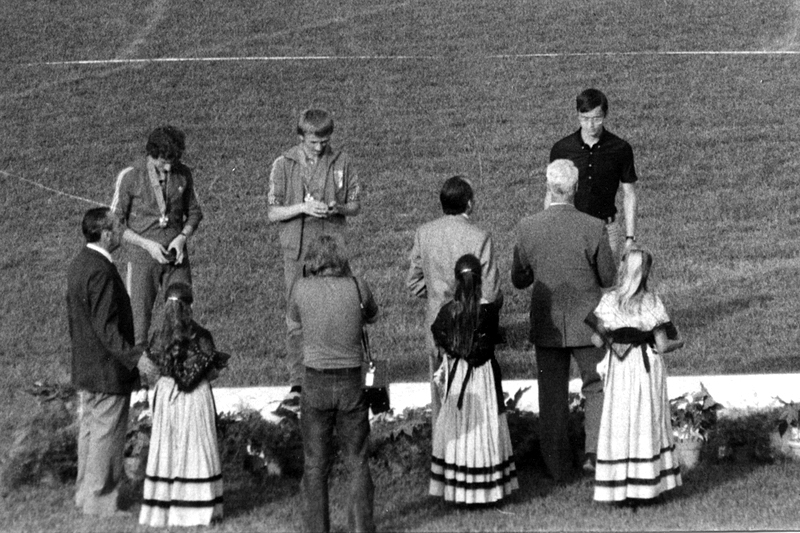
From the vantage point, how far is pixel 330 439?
7254 mm

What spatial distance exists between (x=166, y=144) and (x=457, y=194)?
6.09 feet

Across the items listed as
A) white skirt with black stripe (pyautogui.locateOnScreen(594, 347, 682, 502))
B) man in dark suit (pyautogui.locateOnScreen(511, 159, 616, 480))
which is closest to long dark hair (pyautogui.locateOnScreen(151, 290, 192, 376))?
man in dark suit (pyautogui.locateOnScreen(511, 159, 616, 480))

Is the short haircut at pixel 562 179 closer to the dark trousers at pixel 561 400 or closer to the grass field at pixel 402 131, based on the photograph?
the dark trousers at pixel 561 400

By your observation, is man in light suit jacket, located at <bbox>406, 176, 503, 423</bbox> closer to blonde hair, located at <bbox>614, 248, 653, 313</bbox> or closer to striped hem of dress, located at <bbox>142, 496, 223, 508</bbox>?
blonde hair, located at <bbox>614, 248, 653, 313</bbox>

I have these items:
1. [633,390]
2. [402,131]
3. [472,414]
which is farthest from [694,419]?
[402,131]

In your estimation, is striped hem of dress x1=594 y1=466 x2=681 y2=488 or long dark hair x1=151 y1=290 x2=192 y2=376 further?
striped hem of dress x1=594 y1=466 x2=681 y2=488

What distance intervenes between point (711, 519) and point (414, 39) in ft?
49.7

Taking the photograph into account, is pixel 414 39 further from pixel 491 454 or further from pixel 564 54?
pixel 491 454

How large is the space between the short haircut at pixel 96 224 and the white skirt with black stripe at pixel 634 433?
8.73ft

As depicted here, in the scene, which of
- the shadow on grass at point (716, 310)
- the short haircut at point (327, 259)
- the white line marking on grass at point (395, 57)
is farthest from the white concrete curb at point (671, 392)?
the white line marking on grass at point (395, 57)

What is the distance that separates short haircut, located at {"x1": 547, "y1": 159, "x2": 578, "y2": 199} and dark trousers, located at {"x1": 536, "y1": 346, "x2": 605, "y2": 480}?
0.84 meters

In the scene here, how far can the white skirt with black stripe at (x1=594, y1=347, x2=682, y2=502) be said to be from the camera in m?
7.61

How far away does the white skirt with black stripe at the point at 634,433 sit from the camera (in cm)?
761

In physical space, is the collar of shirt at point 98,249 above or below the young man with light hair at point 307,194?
below
